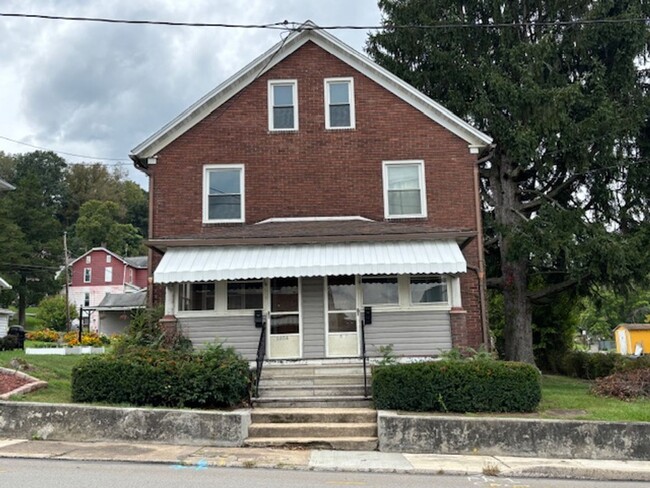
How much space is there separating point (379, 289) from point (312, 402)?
3676 mm

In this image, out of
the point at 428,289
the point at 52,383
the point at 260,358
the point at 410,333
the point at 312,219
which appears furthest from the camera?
the point at 312,219

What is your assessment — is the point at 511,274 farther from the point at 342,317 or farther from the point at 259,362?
the point at 259,362

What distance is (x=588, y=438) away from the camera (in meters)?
8.60

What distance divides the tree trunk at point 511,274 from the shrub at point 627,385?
6.03 m

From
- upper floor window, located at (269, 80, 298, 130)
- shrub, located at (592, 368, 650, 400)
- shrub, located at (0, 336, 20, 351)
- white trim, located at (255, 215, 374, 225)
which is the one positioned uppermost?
upper floor window, located at (269, 80, 298, 130)

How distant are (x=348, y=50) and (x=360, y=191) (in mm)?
3827

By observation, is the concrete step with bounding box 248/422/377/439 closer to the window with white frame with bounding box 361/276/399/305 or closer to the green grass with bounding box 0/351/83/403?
the green grass with bounding box 0/351/83/403

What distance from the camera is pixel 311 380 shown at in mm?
11641

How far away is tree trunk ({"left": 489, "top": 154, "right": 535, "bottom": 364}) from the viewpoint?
750 inches

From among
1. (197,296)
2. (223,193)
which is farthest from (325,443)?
(223,193)

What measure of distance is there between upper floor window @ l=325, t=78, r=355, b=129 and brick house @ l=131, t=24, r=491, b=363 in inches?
1.5

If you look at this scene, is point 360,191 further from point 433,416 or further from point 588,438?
point 588,438

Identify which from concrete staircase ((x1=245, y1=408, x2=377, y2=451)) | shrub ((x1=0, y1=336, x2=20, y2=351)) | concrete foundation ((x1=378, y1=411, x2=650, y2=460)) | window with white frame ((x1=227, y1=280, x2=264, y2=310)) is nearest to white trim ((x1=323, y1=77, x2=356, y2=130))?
window with white frame ((x1=227, y1=280, x2=264, y2=310))

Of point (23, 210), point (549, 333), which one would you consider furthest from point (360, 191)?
point (23, 210)
